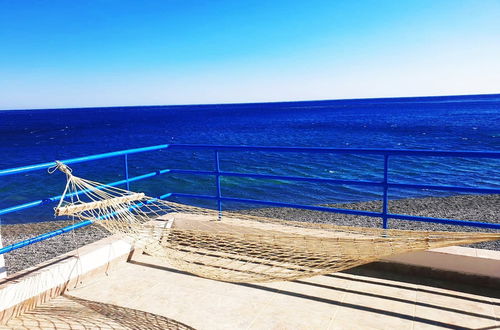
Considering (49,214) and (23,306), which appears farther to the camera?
(49,214)

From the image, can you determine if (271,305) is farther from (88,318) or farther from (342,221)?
(342,221)

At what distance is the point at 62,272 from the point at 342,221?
6114 millimetres

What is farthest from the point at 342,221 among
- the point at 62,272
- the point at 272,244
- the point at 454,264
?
the point at 62,272

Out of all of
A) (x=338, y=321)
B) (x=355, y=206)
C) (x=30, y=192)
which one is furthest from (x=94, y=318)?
(x=30, y=192)

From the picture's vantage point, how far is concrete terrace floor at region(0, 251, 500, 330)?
252 centimetres

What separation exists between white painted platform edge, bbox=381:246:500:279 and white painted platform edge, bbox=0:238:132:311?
2.33 meters

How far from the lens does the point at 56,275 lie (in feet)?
9.52

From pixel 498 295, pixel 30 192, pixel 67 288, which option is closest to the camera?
pixel 498 295

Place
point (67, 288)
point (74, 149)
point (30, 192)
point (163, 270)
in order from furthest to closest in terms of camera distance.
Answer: point (74, 149), point (30, 192), point (163, 270), point (67, 288)

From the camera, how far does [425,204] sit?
1019 centimetres

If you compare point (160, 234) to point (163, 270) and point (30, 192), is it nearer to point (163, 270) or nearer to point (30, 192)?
point (163, 270)

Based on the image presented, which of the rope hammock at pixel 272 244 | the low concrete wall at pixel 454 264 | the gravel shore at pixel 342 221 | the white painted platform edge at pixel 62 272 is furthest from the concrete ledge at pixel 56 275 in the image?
the gravel shore at pixel 342 221

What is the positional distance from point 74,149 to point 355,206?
2735cm

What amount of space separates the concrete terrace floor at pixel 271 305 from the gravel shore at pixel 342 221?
11.2 ft
